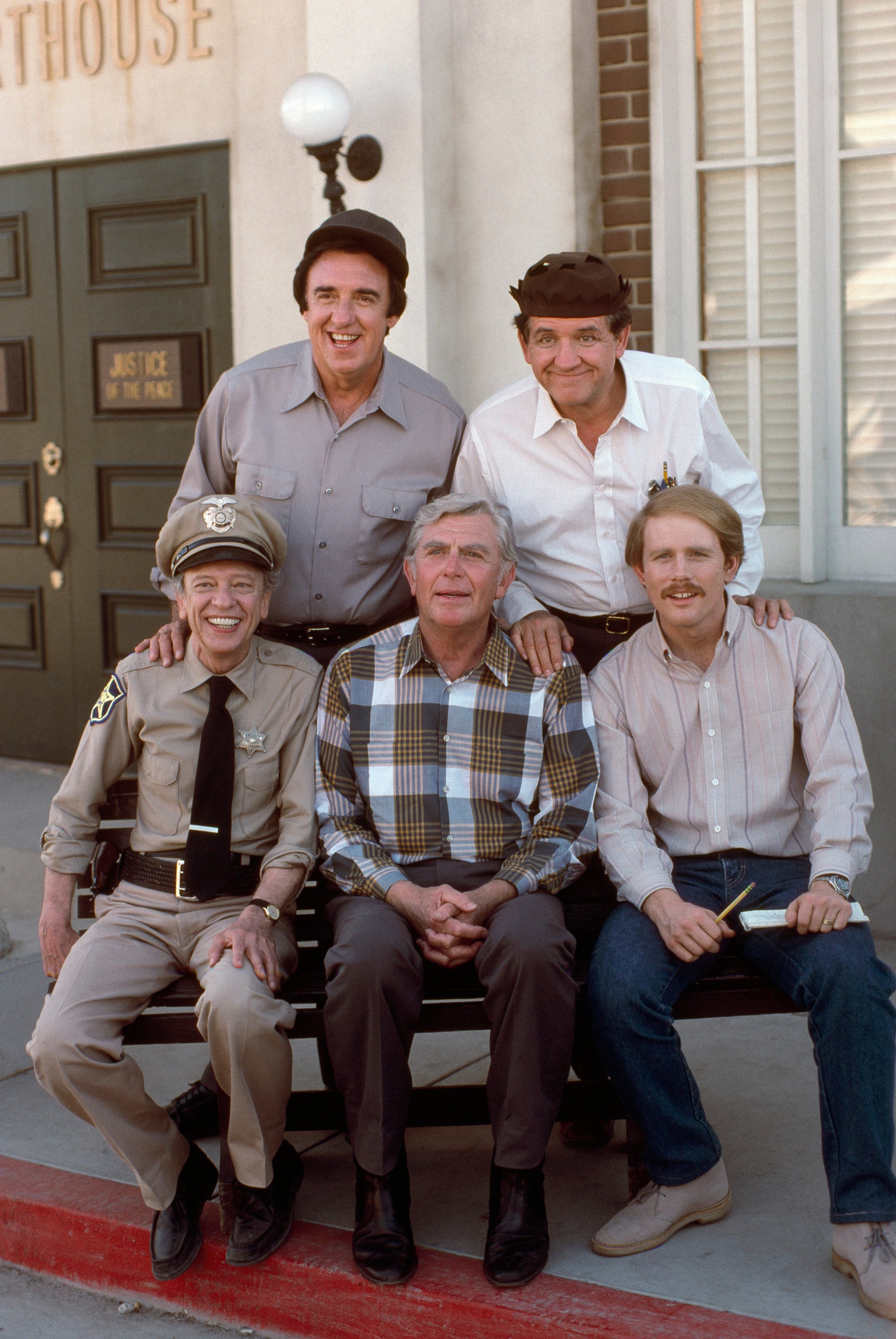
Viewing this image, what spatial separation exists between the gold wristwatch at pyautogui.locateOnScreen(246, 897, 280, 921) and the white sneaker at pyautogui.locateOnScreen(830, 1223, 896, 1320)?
1.26 metres

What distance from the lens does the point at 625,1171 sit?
331cm

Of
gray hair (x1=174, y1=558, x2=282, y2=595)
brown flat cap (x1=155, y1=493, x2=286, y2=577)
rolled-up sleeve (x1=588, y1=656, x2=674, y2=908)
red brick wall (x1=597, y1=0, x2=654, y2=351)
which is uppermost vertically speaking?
red brick wall (x1=597, y1=0, x2=654, y2=351)

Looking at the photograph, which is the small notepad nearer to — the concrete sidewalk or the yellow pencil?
the yellow pencil

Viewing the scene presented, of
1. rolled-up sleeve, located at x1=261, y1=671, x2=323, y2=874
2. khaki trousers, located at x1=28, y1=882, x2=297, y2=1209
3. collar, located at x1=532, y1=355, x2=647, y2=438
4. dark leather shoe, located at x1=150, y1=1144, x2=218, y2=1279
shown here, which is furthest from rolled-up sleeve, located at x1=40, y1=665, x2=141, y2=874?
collar, located at x1=532, y1=355, x2=647, y2=438

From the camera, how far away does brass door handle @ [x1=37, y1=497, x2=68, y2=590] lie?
6.71 meters

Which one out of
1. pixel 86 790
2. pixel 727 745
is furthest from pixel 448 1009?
pixel 86 790

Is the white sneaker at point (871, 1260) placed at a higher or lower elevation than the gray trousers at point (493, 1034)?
lower

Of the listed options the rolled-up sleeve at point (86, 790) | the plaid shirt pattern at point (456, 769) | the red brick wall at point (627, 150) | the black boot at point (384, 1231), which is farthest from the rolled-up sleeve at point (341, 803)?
the red brick wall at point (627, 150)

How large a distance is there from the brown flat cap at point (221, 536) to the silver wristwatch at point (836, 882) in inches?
53.2

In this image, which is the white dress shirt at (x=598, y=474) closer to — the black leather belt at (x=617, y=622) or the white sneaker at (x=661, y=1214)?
the black leather belt at (x=617, y=622)

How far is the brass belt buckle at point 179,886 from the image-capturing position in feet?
10.3

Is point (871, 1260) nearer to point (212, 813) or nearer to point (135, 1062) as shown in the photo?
point (135, 1062)

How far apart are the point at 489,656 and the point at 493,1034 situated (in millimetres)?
816

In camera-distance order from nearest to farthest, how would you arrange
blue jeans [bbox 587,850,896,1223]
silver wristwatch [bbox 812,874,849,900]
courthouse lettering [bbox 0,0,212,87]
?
blue jeans [bbox 587,850,896,1223], silver wristwatch [bbox 812,874,849,900], courthouse lettering [bbox 0,0,212,87]
